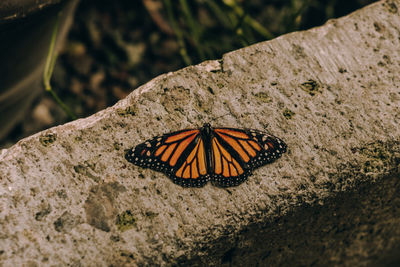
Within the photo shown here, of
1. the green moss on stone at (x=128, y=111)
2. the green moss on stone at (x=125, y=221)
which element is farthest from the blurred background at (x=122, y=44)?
the green moss on stone at (x=125, y=221)

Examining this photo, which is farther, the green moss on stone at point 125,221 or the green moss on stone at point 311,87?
the green moss on stone at point 311,87

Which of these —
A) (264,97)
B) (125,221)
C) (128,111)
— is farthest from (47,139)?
(264,97)

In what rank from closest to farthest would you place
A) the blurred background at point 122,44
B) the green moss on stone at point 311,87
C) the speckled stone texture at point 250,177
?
1. the speckled stone texture at point 250,177
2. the green moss on stone at point 311,87
3. the blurred background at point 122,44

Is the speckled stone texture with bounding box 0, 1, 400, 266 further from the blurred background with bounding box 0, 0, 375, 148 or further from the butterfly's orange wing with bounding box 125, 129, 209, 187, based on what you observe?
the blurred background with bounding box 0, 0, 375, 148

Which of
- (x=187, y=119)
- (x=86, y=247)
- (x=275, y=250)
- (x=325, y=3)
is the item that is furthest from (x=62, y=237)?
(x=325, y=3)

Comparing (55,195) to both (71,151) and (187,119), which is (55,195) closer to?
(71,151)

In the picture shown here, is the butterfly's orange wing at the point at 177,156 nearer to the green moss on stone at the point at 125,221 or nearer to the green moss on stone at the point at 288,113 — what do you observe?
the green moss on stone at the point at 125,221
